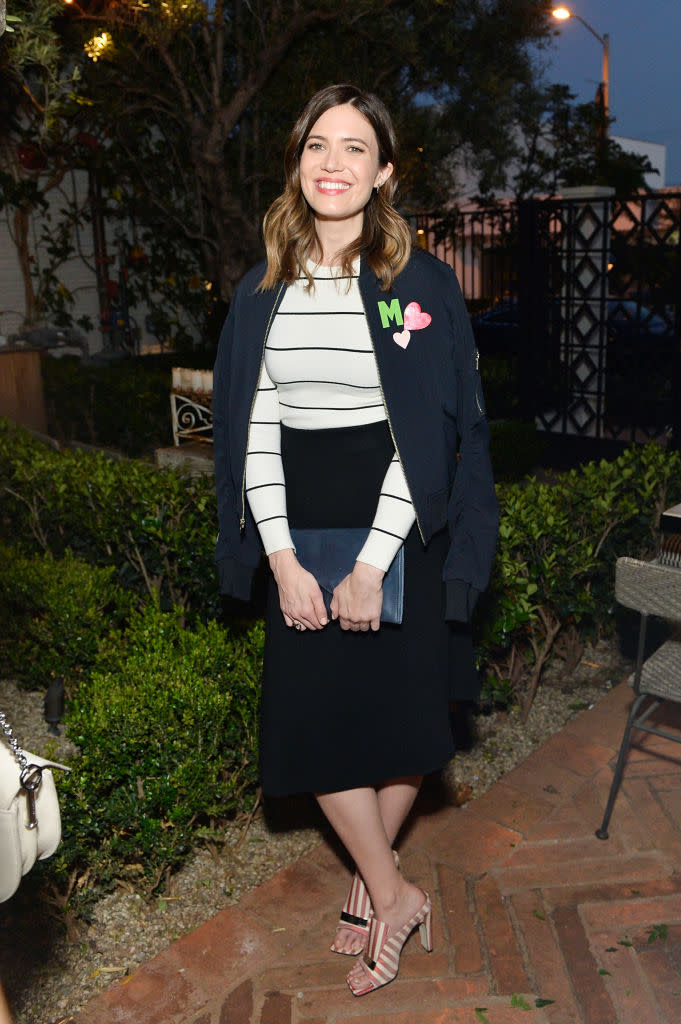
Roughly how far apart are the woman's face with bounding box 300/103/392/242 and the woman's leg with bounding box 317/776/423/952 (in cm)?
153

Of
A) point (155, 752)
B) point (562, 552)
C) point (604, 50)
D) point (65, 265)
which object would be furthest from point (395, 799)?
point (604, 50)

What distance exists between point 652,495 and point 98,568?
261 cm

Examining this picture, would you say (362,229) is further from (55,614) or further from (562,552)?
(55,614)

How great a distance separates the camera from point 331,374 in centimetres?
233

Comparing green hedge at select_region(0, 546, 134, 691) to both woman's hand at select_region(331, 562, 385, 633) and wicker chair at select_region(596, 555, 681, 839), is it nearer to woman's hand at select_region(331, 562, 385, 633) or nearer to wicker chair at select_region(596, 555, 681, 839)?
woman's hand at select_region(331, 562, 385, 633)

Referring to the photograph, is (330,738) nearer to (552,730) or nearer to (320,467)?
(320,467)

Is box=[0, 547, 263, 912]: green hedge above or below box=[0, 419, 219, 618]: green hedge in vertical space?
below

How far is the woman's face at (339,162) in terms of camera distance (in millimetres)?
2330

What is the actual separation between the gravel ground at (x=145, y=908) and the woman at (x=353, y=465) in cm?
70

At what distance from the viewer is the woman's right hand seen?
2.41 meters

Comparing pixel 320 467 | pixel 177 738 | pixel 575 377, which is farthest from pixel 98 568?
pixel 575 377

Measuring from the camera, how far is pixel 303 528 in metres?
2.48

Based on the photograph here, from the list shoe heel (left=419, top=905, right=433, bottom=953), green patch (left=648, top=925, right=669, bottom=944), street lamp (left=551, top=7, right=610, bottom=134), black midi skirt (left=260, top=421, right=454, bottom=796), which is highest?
street lamp (left=551, top=7, right=610, bottom=134)

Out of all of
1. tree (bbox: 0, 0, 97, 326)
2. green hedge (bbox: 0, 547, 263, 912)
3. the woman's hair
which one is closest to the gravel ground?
green hedge (bbox: 0, 547, 263, 912)
